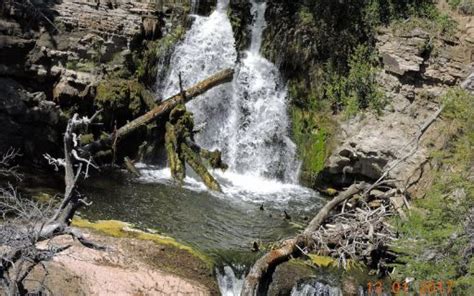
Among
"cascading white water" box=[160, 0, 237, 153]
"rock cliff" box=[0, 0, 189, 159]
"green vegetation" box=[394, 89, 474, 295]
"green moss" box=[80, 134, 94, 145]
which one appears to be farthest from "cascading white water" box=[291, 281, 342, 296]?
"rock cliff" box=[0, 0, 189, 159]

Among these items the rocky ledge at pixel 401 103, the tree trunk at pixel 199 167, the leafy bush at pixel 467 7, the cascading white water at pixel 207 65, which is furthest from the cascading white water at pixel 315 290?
the leafy bush at pixel 467 7

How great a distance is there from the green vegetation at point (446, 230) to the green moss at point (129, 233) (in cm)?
393

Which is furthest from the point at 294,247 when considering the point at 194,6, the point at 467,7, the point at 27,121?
the point at 467,7

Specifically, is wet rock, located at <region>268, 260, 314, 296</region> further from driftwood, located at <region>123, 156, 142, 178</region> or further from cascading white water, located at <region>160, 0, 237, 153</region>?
cascading white water, located at <region>160, 0, 237, 153</region>

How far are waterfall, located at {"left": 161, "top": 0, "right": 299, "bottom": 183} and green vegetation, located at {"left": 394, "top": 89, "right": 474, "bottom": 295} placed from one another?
296 inches

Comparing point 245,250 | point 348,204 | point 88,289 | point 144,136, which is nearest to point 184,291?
point 88,289

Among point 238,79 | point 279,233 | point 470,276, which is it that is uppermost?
point 238,79

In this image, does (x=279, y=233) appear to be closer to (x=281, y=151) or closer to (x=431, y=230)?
(x=431, y=230)

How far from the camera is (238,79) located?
2014cm

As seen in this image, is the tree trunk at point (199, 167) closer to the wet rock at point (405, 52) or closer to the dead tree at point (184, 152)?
the dead tree at point (184, 152)

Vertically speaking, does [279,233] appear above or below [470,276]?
below

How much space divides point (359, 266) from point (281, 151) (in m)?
7.56

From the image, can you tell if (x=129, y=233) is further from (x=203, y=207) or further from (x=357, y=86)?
(x=357, y=86)

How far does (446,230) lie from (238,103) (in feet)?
35.6
